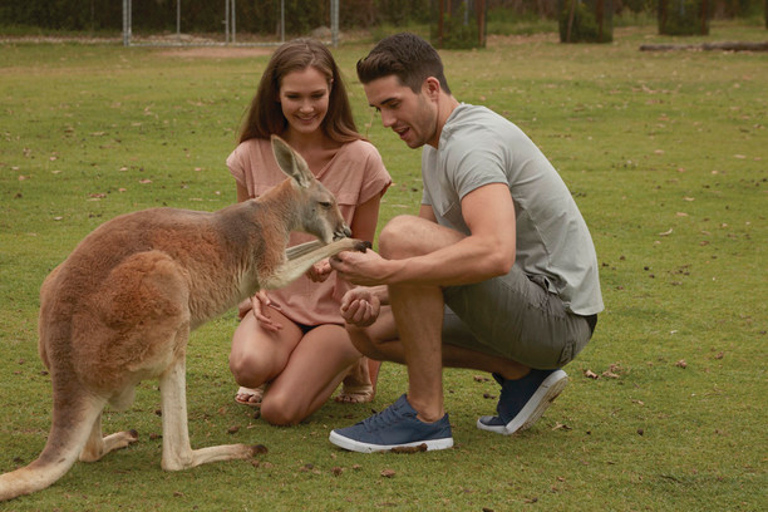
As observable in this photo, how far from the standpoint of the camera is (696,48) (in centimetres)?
1756

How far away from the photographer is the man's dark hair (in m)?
2.99

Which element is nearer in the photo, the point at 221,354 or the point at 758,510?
the point at 758,510

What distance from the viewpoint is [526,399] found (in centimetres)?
319

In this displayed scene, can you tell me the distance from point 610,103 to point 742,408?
8.60m

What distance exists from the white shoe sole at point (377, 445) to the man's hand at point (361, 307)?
0.38m

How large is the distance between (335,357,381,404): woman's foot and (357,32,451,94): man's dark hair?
1.12m

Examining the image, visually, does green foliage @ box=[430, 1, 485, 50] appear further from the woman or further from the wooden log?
the woman

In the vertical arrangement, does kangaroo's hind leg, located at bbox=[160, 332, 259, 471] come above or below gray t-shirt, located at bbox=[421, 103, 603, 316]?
below

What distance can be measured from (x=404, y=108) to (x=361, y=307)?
654mm

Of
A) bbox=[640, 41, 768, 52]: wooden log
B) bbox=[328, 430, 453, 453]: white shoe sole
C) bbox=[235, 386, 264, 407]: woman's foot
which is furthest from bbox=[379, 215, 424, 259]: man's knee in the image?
bbox=[640, 41, 768, 52]: wooden log

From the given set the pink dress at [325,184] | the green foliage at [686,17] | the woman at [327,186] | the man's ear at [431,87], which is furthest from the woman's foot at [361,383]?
the green foliage at [686,17]

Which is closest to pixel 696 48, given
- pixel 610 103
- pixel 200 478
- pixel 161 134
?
pixel 610 103

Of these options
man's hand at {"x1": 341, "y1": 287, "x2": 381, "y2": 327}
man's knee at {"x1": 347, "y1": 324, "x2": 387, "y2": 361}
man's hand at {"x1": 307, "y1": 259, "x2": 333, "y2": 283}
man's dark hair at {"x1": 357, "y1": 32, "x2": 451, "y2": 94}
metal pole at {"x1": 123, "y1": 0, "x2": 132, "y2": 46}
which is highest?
metal pole at {"x1": 123, "y1": 0, "x2": 132, "y2": 46}

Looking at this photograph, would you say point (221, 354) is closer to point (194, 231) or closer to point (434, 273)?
point (194, 231)
